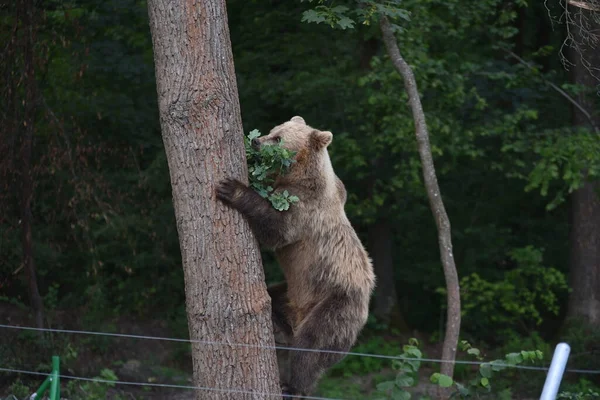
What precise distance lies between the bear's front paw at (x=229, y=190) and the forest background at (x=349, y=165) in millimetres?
4590

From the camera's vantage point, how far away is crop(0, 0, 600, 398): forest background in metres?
9.16

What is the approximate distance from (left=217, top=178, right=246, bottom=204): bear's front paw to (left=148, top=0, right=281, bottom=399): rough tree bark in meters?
0.04

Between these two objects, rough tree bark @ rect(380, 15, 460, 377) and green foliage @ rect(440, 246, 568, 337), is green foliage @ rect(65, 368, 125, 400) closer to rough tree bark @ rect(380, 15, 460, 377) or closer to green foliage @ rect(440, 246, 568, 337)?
rough tree bark @ rect(380, 15, 460, 377)

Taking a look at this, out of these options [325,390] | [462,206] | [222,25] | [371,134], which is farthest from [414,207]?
[222,25]

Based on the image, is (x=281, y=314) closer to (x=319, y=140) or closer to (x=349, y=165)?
(x=319, y=140)

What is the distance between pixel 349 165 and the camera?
411 inches

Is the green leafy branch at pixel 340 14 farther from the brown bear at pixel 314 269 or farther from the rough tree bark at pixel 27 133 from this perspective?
the rough tree bark at pixel 27 133

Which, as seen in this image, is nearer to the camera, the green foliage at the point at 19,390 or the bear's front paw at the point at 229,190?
the bear's front paw at the point at 229,190

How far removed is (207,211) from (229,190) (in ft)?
0.55

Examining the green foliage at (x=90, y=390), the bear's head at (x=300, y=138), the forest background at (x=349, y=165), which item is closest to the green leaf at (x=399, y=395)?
the bear's head at (x=300, y=138)

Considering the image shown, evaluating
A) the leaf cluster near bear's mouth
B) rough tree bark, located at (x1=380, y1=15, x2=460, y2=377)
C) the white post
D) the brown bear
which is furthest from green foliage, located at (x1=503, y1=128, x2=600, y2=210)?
the white post

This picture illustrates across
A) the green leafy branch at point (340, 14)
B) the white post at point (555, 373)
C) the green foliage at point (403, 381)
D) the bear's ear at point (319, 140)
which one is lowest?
the green foliage at point (403, 381)

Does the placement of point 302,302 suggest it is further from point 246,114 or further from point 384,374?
point 246,114

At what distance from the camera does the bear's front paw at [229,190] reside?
14.2 feet
